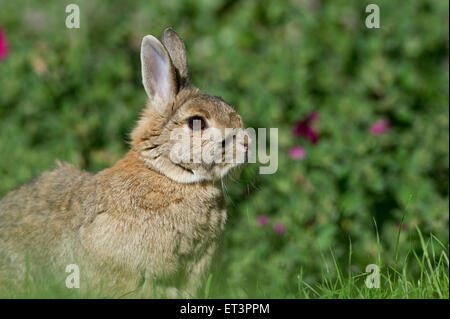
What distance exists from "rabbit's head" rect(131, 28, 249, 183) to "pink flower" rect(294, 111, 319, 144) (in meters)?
1.83

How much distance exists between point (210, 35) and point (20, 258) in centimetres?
306

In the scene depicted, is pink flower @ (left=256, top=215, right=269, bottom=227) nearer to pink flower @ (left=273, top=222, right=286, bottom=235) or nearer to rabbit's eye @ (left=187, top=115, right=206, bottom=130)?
pink flower @ (left=273, top=222, right=286, bottom=235)

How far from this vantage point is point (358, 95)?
569 cm

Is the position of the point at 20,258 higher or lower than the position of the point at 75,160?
lower

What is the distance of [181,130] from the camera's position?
365 cm

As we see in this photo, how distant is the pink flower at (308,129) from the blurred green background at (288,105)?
0.13 feet

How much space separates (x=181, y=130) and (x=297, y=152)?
6.48 ft

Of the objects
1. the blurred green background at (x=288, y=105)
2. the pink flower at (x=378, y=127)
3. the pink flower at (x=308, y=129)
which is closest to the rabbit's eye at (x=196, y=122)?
the blurred green background at (x=288, y=105)

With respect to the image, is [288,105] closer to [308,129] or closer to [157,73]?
[308,129]

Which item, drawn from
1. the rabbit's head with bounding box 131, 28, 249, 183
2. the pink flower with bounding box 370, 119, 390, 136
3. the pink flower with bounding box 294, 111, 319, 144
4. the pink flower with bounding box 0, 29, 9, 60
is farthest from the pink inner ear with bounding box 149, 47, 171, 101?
the pink flower with bounding box 0, 29, 9, 60

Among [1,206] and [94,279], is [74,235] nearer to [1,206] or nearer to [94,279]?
[94,279]

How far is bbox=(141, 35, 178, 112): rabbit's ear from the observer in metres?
3.68

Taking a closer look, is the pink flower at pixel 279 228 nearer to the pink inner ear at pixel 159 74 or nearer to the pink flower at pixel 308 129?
the pink flower at pixel 308 129
